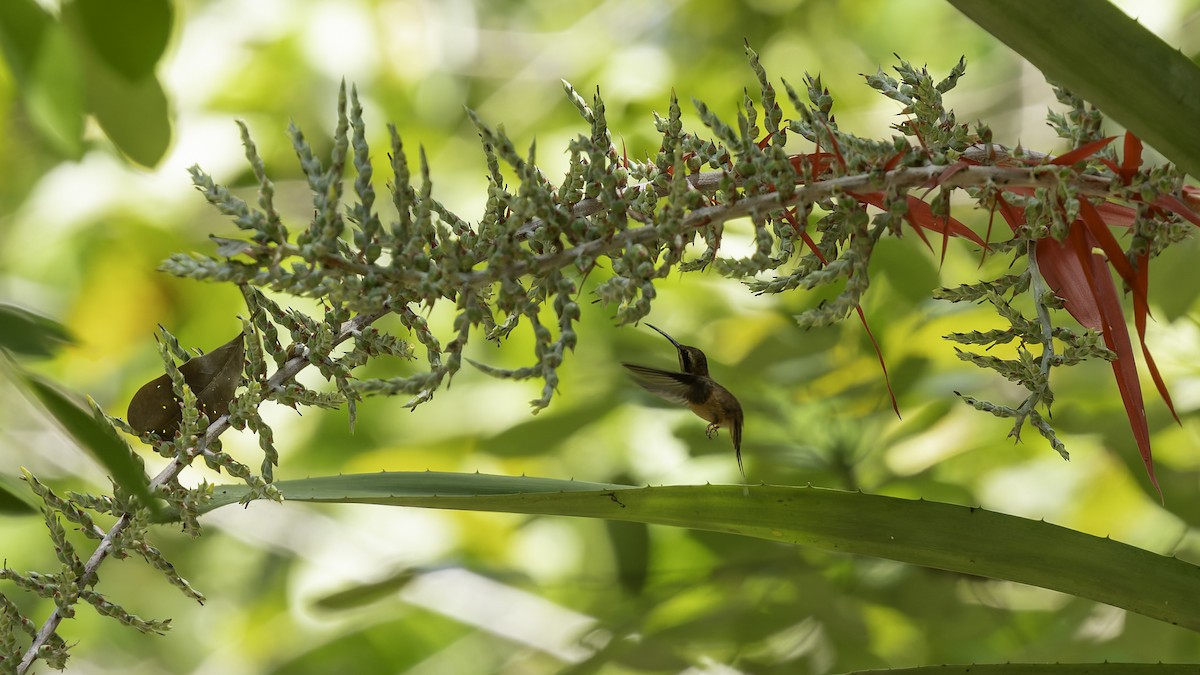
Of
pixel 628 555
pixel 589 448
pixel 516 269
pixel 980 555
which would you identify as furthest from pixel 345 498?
pixel 589 448

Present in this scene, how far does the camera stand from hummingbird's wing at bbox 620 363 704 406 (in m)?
0.38

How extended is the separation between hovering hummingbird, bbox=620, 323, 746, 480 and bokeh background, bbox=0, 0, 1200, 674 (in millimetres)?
264

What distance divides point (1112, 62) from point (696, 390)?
0.19 meters

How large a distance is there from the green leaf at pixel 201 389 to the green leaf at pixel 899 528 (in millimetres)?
36

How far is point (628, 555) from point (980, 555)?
50 centimetres

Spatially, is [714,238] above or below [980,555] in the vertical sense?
above

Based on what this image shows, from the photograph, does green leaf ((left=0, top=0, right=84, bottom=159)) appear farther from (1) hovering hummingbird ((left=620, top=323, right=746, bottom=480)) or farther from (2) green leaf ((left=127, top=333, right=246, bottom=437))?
(1) hovering hummingbird ((left=620, top=323, right=746, bottom=480))

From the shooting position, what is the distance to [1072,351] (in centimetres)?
30

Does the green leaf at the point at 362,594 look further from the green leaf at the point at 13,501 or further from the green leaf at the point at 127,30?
the green leaf at the point at 127,30

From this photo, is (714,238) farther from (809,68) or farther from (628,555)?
(809,68)

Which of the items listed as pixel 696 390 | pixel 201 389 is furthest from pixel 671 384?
pixel 201 389

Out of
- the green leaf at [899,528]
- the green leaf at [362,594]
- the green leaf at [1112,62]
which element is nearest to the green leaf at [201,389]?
the green leaf at [899,528]

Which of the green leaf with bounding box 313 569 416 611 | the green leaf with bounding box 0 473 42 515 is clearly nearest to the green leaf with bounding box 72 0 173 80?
the green leaf with bounding box 0 473 42 515

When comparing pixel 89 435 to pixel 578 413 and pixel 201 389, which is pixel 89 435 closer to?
pixel 201 389
